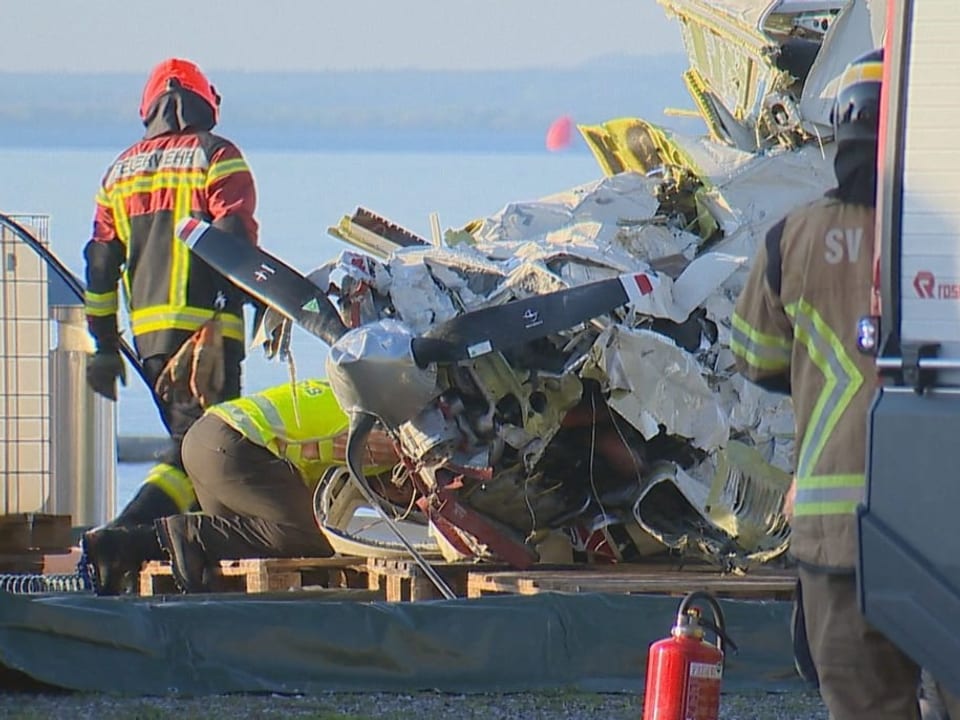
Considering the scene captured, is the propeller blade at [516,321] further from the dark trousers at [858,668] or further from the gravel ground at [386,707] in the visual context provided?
the dark trousers at [858,668]

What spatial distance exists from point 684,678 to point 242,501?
13.9 ft

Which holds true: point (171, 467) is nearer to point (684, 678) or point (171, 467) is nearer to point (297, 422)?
point (297, 422)

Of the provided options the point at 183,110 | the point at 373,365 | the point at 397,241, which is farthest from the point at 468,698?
the point at 183,110

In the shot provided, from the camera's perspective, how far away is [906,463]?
443 cm

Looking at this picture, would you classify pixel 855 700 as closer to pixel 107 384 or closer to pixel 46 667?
pixel 46 667

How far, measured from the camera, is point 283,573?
9312 millimetres

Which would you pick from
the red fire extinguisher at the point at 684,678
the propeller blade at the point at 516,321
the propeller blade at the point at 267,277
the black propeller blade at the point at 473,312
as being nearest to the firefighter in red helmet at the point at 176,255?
the propeller blade at the point at 267,277

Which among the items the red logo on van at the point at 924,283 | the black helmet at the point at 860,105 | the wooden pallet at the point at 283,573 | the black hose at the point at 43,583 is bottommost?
the black hose at the point at 43,583

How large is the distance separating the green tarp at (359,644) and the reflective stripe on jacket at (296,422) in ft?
5.05

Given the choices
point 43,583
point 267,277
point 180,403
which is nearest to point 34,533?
point 43,583

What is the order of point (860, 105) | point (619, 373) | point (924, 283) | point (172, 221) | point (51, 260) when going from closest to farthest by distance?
point (924, 283), point (860, 105), point (619, 373), point (172, 221), point (51, 260)

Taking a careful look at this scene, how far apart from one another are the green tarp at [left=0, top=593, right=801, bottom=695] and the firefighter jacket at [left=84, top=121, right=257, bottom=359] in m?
2.70

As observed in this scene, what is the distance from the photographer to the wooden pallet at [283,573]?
30.4 feet

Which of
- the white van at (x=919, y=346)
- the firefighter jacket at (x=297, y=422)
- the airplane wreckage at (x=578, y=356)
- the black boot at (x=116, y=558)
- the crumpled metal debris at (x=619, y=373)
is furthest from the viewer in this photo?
the black boot at (x=116, y=558)
